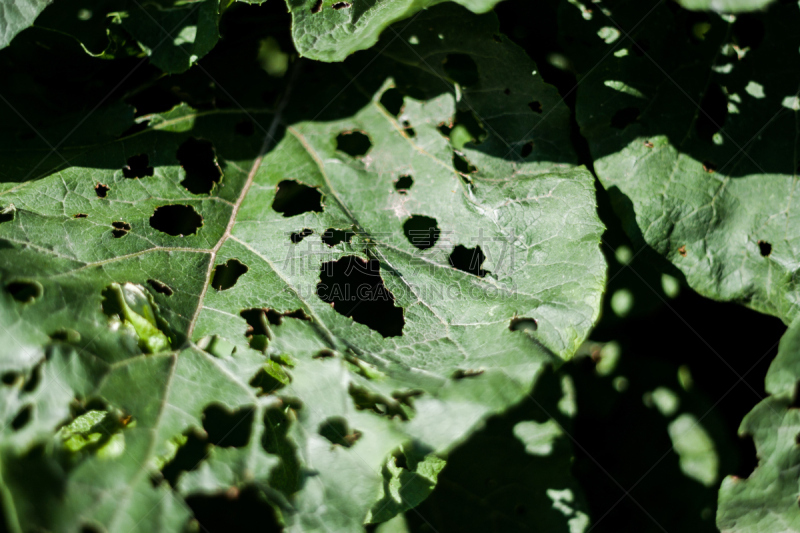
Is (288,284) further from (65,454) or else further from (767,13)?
(767,13)

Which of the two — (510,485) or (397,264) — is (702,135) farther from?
(510,485)

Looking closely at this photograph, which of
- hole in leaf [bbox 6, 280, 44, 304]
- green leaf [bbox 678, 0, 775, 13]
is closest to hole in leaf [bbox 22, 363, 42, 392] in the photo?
hole in leaf [bbox 6, 280, 44, 304]

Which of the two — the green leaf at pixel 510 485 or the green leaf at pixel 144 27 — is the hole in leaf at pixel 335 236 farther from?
the green leaf at pixel 510 485

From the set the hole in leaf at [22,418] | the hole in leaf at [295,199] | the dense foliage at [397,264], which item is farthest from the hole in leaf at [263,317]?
the hole in leaf at [22,418]

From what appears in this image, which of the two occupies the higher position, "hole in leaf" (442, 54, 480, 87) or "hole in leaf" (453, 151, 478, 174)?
"hole in leaf" (442, 54, 480, 87)

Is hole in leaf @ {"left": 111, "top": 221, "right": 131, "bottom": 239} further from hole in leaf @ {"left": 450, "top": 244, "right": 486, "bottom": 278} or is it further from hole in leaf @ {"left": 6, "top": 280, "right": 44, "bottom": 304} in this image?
hole in leaf @ {"left": 450, "top": 244, "right": 486, "bottom": 278}

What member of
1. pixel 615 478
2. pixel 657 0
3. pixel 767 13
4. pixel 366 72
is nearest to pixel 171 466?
pixel 366 72

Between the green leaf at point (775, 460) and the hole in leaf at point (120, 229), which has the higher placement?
the hole in leaf at point (120, 229)
